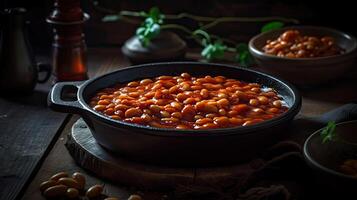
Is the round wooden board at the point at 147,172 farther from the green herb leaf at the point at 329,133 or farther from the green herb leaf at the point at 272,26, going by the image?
the green herb leaf at the point at 272,26

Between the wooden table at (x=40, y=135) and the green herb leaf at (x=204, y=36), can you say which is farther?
the green herb leaf at (x=204, y=36)

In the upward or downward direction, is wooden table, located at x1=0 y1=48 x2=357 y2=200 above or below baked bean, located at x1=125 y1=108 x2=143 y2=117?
below

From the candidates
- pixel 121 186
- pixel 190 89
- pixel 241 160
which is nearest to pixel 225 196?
pixel 241 160

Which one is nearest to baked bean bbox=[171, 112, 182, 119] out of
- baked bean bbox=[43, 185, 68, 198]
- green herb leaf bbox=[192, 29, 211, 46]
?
baked bean bbox=[43, 185, 68, 198]

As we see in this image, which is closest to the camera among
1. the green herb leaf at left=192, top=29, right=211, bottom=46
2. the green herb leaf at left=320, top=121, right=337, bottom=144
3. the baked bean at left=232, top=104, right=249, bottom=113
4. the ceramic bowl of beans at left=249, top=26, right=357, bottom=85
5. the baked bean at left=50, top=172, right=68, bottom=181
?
the green herb leaf at left=320, top=121, right=337, bottom=144

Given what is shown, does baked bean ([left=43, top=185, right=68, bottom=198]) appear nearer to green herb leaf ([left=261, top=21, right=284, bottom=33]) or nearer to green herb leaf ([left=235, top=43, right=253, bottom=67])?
green herb leaf ([left=235, top=43, right=253, bottom=67])

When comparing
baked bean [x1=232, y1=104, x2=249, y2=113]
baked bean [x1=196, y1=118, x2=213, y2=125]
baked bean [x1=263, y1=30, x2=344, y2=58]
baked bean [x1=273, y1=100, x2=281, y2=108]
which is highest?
baked bean [x1=196, y1=118, x2=213, y2=125]

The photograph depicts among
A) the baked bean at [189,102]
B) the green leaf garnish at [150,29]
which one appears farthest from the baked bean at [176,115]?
the green leaf garnish at [150,29]

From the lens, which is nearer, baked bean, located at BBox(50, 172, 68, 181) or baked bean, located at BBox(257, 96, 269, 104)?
baked bean, located at BBox(50, 172, 68, 181)
